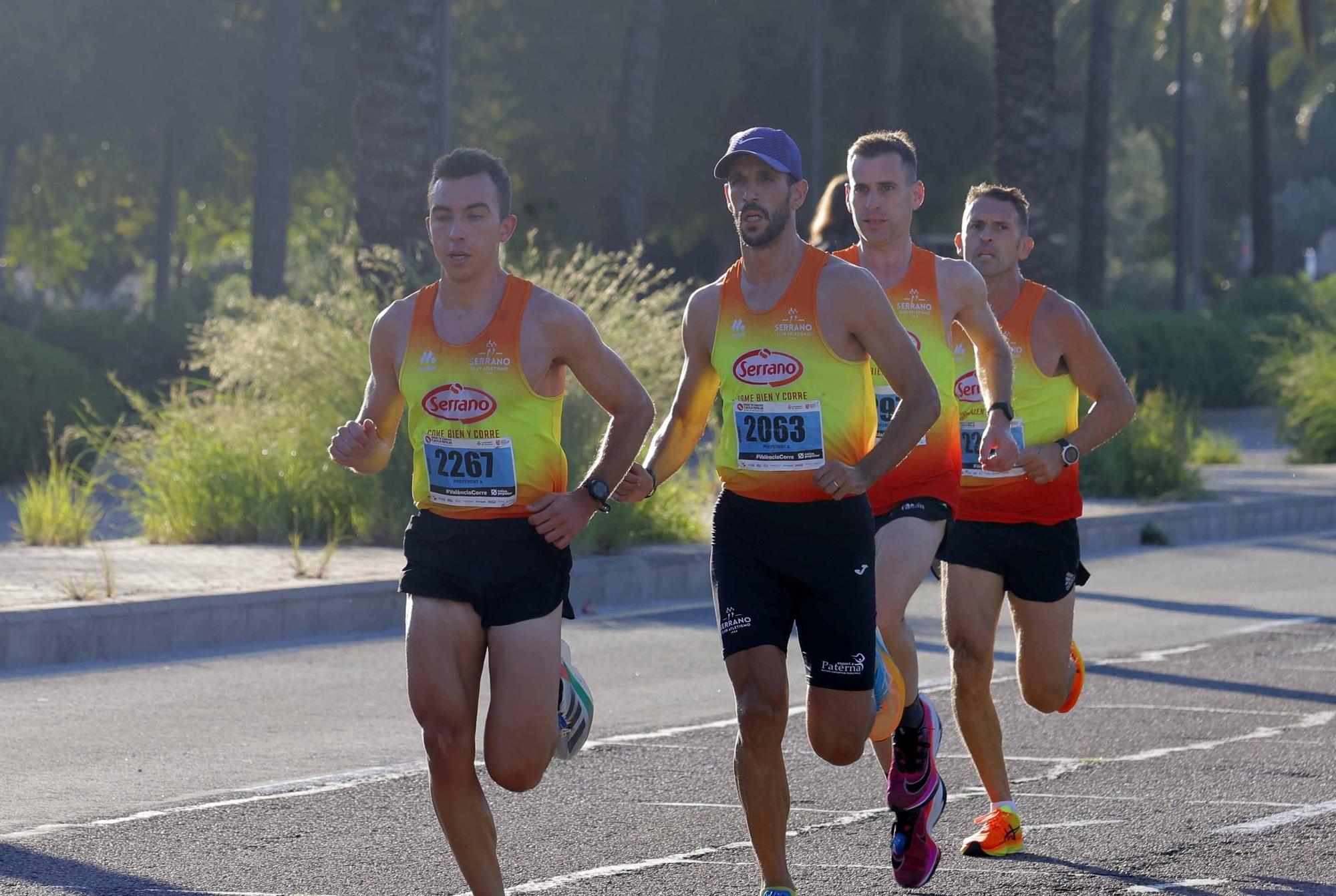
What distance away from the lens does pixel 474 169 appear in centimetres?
506

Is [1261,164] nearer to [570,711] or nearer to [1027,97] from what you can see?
[1027,97]

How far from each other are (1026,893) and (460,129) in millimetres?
36076

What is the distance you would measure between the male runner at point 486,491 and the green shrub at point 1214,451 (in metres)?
17.3

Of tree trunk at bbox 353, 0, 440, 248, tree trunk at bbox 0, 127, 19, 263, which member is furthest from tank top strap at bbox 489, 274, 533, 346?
tree trunk at bbox 0, 127, 19, 263

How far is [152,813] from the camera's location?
21.2 ft

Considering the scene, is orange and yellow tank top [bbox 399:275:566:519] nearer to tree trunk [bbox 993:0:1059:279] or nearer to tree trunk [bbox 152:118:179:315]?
tree trunk [bbox 993:0:1059:279]

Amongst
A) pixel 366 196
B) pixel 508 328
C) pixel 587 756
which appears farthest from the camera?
pixel 366 196

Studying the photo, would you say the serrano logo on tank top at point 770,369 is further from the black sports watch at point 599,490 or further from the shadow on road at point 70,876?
the shadow on road at point 70,876

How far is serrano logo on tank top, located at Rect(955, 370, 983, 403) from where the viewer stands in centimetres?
669

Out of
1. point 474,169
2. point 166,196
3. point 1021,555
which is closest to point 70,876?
point 474,169

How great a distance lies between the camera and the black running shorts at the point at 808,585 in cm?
519

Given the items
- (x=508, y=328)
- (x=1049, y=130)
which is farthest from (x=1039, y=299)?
(x=1049, y=130)

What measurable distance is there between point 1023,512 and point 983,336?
580 mm

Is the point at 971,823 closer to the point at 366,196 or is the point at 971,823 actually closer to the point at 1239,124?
the point at 366,196
